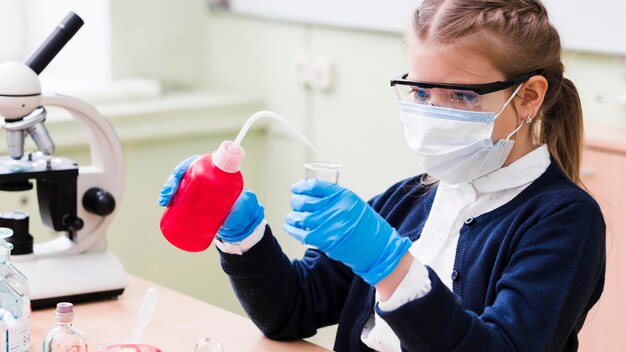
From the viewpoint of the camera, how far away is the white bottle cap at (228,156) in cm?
141

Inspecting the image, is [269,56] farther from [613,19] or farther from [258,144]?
[613,19]

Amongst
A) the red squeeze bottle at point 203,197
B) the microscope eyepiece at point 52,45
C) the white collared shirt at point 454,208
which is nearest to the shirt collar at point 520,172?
the white collared shirt at point 454,208

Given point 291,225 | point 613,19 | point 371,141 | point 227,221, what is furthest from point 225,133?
point 291,225

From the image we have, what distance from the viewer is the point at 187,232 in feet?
4.80

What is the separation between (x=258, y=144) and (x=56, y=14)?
0.83 metres

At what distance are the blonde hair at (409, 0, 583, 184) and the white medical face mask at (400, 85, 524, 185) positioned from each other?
6 cm

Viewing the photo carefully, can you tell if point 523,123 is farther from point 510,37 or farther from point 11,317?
point 11,317

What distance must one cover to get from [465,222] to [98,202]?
2.49ft

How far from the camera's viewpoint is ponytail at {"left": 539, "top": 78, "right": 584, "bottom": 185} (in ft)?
5.40

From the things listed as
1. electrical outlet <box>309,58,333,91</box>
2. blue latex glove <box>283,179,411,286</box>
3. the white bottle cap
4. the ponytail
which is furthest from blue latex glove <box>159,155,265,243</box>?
electrical outlet <box>309,58,333,91</box>

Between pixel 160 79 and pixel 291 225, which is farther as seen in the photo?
pixel 160 79

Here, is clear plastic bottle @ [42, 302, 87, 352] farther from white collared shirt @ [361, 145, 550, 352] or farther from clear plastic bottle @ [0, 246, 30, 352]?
white collared shirt @ [361, 145, 550, 352]

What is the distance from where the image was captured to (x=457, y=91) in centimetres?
154

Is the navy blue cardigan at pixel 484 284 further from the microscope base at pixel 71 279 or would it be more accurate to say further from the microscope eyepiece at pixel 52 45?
the microscope eyepiece at pixel 52 45
